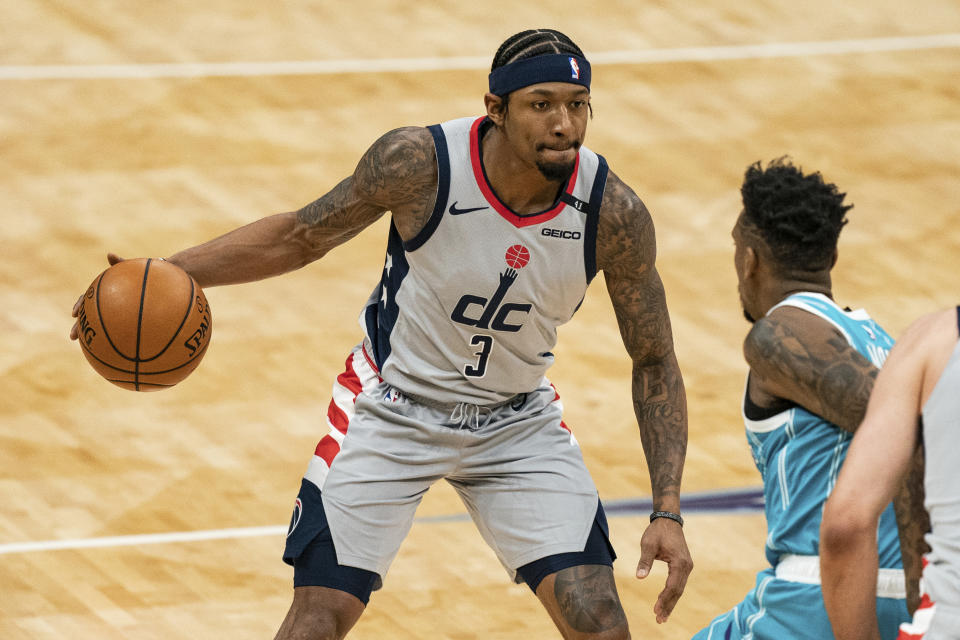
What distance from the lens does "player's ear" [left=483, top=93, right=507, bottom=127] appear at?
4.60m

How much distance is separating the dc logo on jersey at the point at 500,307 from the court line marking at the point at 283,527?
7.38 feet

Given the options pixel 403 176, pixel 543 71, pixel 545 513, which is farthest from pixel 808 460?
pixel 403 176

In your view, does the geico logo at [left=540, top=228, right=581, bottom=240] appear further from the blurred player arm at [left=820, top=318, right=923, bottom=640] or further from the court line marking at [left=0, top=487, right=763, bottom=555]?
the court line marking at [left=0, top=487, right=763, bottom=555]

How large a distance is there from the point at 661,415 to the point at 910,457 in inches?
78.8

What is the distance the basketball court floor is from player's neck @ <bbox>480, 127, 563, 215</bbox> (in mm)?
2108

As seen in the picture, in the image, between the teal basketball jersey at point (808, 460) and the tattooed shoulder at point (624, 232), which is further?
the tattooed shoulder at point (624, 232)

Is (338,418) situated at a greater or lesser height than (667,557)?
greater

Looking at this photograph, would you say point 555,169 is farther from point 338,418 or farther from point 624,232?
point 338,418

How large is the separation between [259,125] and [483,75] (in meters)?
1.70

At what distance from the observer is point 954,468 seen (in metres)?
2.85

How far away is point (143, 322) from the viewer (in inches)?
190

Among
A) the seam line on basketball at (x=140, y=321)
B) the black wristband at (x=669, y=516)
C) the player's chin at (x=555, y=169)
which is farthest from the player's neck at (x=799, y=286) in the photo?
the seam line on basketball at (x=140, y=321)

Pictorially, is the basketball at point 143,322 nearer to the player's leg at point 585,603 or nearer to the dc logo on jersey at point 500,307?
the dc logo on jersey at point 500,307

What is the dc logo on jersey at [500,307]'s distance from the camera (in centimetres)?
465
